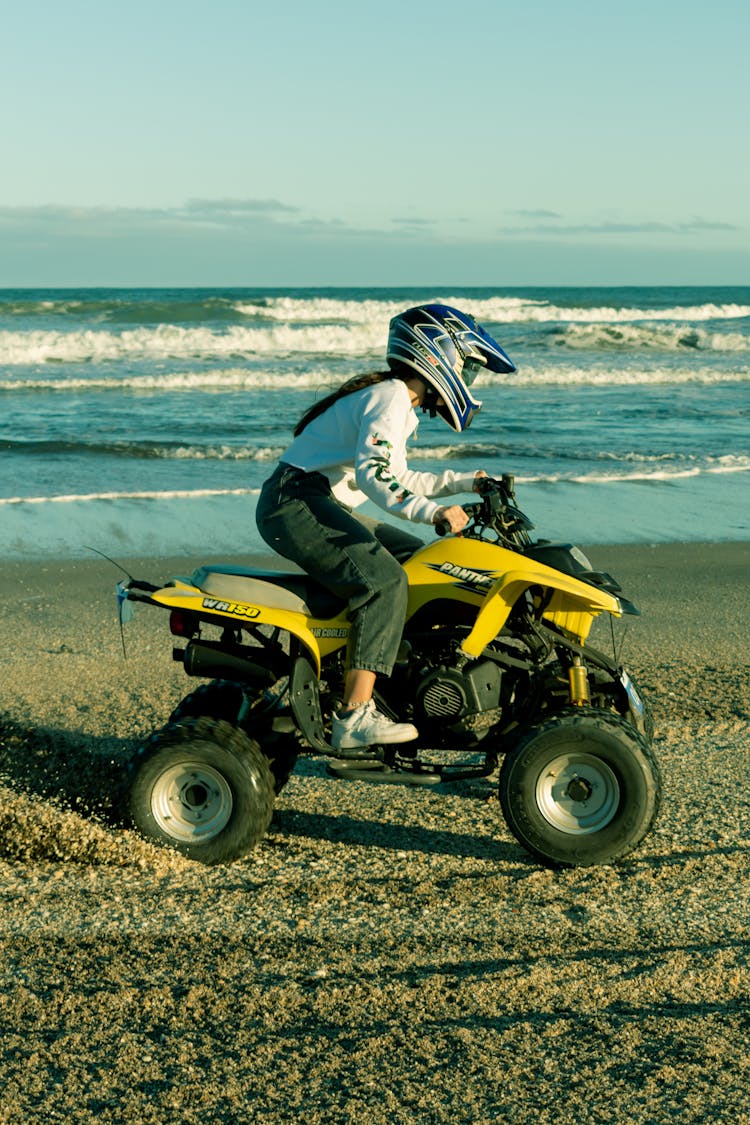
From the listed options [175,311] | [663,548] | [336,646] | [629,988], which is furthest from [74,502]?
[175,311]

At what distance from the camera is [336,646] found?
4902 mm

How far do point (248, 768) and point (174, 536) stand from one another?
280 inches

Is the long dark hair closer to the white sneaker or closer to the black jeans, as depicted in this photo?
the black jeans

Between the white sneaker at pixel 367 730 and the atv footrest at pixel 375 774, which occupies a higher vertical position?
the white sneaker at pixel 367 730

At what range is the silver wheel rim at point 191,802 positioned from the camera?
15.9ft

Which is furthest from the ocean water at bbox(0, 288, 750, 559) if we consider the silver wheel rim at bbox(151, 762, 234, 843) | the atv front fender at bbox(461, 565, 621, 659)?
the atv front fender at bbox(461, 565, 621, 659)

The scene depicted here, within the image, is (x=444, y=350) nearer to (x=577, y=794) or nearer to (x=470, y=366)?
(x=470, y=366)

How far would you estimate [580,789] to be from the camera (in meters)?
4.75

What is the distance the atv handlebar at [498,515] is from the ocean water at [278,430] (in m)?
6.36

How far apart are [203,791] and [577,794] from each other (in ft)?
4.73

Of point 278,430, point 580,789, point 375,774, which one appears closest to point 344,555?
point 375,774

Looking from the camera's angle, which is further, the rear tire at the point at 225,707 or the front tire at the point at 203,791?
the rear tire at the point at 225,707

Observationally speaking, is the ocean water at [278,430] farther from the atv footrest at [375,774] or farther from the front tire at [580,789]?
the front tire at [580,789]

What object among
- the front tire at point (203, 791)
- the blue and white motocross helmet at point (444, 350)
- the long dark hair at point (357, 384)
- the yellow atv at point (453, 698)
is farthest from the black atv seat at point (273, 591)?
the blue and white motocross helmet at point (444, 350)
